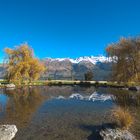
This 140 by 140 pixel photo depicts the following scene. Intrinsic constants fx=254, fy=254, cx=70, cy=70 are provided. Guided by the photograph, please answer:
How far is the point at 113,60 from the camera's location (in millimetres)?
58844

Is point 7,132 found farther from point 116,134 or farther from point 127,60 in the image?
point 127,60

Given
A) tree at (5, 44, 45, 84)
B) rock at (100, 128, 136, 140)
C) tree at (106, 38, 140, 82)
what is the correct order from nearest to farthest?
1. rock at (100, 128, 136, 140)
2. tree at (106, 38, 140, 82)
3. tree at (5, 44, 45, 84)

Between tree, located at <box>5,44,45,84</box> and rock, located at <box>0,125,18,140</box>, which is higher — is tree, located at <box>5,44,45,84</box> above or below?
above

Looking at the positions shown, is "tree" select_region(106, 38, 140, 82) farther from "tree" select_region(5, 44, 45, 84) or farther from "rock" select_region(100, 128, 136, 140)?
"rock" select_region(100, 128, 136, 140)

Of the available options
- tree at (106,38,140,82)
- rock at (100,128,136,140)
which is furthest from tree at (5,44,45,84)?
rock at (100,128,136,140)

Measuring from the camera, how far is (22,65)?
254 ft

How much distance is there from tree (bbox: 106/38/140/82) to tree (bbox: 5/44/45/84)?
31.7 metres

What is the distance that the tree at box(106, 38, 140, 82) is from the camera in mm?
53250

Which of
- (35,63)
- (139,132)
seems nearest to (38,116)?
(139,132)

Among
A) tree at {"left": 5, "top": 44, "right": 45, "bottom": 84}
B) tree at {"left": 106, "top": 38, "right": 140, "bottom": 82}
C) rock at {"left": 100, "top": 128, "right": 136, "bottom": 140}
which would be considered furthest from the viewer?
tree at {"left": 5, "top": 44, "right": 45, "bottom": 84}

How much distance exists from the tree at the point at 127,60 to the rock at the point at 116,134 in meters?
35.7

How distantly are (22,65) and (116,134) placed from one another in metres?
62.7

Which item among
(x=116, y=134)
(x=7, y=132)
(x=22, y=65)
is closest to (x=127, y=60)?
(x=22, y=65)

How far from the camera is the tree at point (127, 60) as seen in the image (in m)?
53.2
